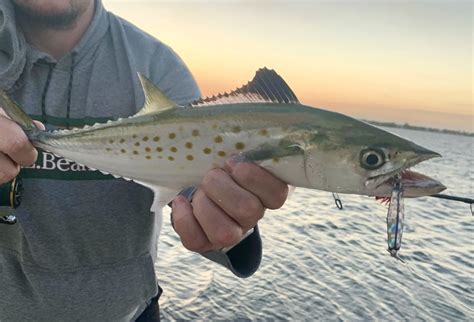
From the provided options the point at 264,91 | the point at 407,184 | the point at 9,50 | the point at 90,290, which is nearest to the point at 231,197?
the point at 264,91

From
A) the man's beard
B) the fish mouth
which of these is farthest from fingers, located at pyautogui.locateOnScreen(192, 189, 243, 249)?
the man's beard

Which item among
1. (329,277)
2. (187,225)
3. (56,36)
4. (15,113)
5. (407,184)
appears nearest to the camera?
(407,184)

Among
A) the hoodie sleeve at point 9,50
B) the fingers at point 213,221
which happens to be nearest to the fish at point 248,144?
the fingers at point 213,221

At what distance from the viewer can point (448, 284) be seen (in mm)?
10477

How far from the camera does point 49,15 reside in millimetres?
3506

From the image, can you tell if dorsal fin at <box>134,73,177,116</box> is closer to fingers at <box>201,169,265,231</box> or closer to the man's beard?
fingers at <box>201,169,265,231</box>

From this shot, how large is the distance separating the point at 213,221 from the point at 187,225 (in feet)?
0.56

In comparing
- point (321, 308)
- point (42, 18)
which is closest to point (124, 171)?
point (42, 18)

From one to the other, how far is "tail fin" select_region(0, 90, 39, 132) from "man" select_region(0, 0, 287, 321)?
764 mm

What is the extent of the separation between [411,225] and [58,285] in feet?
45.9

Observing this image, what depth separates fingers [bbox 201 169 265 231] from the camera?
7.98ft

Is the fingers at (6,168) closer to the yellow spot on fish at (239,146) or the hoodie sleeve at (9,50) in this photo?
the hoodie sleeve at (9,50)

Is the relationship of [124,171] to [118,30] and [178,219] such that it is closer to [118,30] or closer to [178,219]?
[178,219]

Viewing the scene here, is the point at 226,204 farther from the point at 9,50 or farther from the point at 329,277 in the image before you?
the point at 329,277
